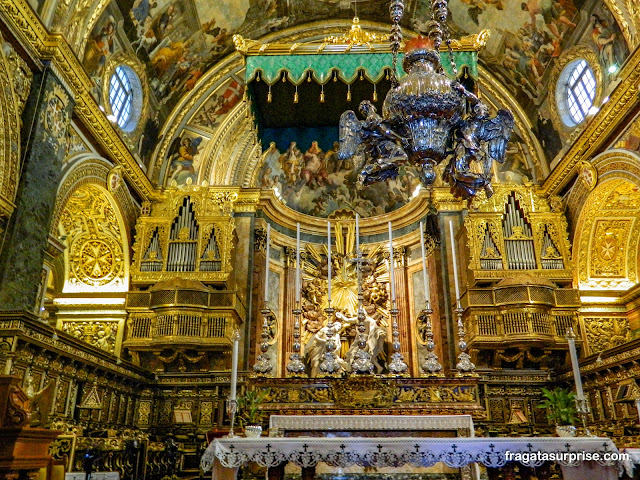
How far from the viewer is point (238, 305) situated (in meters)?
12.2

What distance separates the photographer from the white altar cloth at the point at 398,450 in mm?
4355

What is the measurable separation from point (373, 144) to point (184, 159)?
875 centimetres

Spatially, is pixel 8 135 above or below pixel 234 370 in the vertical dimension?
above

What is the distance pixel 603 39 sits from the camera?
10.8 meters

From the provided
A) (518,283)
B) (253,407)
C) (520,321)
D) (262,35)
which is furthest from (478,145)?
(262,35)

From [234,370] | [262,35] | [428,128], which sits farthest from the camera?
[262,35]

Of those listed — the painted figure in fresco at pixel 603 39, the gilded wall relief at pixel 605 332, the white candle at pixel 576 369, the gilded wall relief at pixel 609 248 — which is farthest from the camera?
the gilded wall relief at pixel 609 248

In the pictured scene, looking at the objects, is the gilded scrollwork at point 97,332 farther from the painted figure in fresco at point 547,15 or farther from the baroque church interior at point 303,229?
the painted figure in fresco at point 547,15

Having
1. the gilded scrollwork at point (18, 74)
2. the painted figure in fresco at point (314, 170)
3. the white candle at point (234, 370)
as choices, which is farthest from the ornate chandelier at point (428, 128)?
the painted figure in fresco at point (314, 170)

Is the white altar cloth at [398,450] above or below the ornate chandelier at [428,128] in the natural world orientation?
below

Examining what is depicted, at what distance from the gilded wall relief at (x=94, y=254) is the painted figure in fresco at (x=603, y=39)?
35.0ft

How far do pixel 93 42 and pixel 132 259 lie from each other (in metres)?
4.68

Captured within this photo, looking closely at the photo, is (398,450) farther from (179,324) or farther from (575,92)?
(575,92)

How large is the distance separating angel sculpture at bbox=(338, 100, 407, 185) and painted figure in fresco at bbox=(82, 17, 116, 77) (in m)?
6.44
